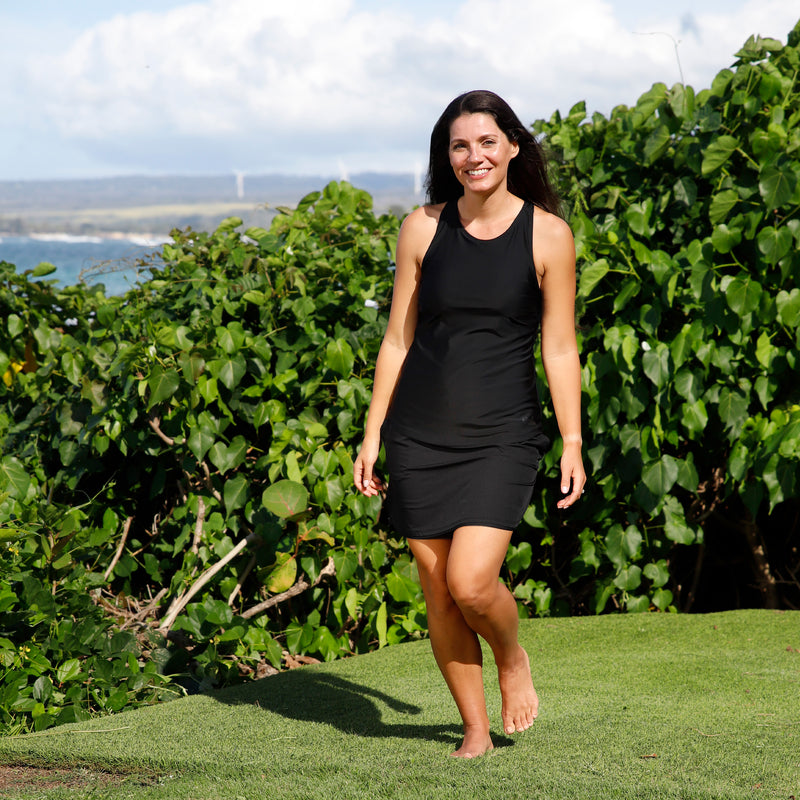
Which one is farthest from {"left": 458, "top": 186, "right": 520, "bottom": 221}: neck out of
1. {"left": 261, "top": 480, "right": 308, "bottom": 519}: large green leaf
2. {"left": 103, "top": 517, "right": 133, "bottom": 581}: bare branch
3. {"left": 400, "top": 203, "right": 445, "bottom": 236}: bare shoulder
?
{"left": 103, "top": 517, "right": 133, "bottom": 581}: bare branch

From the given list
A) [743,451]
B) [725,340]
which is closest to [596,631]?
[743,451]

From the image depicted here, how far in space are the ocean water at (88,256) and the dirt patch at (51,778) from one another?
2.12m

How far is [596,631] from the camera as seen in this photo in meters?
4.51

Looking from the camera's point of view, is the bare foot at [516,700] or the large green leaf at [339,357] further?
the large green leaf at [339,357]

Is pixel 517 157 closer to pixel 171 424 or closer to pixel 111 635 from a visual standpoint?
pixel 171 424

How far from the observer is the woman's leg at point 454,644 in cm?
306

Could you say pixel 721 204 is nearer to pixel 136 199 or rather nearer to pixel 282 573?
pixel 282 573

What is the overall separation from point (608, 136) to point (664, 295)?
0.89 meters

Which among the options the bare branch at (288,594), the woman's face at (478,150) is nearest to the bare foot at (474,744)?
the bare branch at (288,594)

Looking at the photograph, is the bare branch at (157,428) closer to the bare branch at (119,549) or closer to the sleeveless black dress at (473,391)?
the bare branch at (119,549)

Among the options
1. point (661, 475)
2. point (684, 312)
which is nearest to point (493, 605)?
point (661, 475)

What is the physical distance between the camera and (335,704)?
3.79 m

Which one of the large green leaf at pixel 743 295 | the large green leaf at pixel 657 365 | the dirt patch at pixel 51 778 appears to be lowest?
the dirt patch at pixel 51 778

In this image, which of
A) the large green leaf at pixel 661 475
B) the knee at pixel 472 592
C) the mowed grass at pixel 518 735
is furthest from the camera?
the large green leaf at pixel 661 475
